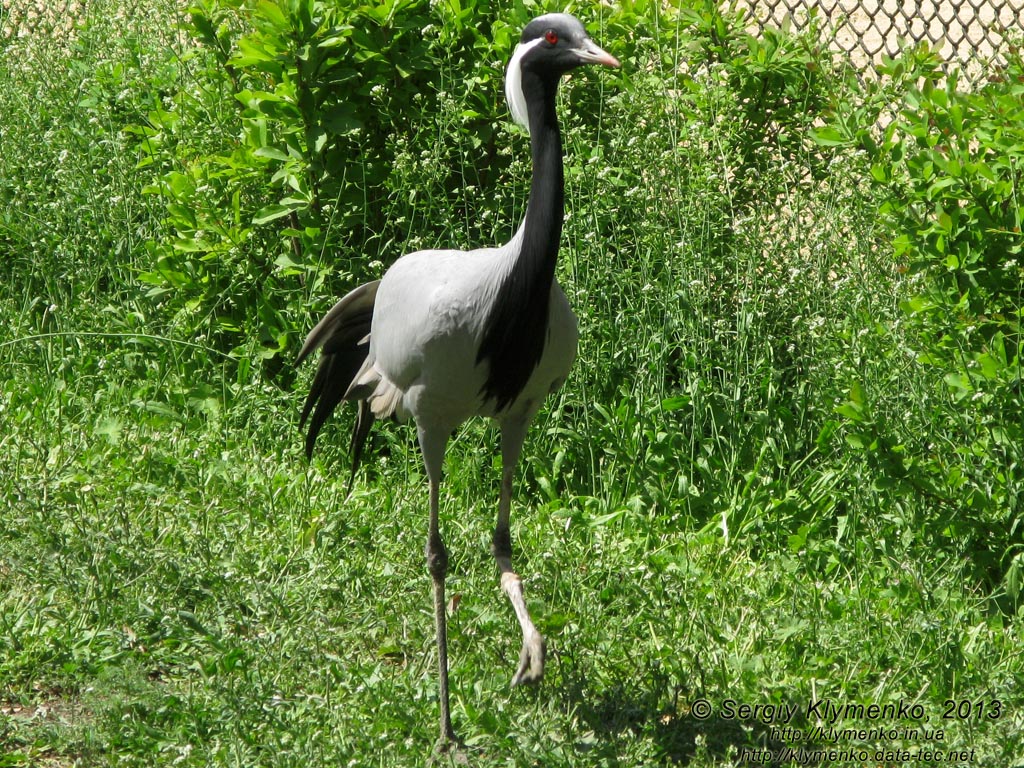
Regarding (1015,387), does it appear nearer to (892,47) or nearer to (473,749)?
(473,749)

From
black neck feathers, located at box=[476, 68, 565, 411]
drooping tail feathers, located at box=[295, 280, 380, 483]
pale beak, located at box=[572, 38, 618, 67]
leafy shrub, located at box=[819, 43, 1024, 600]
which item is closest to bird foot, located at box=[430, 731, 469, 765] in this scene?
black neck feathers, located at box=[476, 68, 565, 411]

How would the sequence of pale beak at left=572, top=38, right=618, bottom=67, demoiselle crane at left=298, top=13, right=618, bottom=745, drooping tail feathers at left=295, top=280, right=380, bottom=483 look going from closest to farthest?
pale beak at left=572, top=38, right=618, bottom=67 → demoiselle crane at left=298, top=13, right=618, bottom=745 → drooping tail feathers at left=295, top=280, right=380, bottom=483

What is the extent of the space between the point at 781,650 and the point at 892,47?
7155mm

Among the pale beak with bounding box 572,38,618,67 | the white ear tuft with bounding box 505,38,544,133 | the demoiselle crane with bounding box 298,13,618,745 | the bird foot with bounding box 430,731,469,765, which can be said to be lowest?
the bird foot with bounding box 430,731,469,765

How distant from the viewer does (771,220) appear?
530 centimetres

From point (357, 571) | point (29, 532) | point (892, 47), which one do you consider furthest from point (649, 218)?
point (892, 47)

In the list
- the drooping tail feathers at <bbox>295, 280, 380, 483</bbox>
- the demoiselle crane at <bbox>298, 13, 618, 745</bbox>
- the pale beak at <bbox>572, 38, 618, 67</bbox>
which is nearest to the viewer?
the pale beak at <bbox>572, 38, 618, 67</bbox>

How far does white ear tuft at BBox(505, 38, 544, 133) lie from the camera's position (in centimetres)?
374

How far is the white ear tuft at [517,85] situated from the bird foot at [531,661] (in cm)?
157

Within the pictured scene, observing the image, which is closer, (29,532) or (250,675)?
(250,675)

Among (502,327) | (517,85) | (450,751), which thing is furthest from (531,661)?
(517,85)

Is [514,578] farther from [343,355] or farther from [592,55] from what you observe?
[592,55]

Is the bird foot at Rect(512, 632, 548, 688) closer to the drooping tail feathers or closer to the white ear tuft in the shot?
the drooping tail feathers

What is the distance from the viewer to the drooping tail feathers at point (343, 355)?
15.4ft
